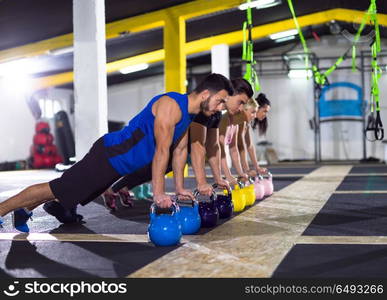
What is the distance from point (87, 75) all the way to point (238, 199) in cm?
249

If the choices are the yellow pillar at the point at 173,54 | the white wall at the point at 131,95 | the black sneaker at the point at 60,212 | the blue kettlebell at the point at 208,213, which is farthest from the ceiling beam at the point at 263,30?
the blue kettlebell at the point at 208,213

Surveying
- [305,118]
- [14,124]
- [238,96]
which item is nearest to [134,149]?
[238,96]

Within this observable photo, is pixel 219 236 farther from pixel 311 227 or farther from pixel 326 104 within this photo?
pixel 326 104

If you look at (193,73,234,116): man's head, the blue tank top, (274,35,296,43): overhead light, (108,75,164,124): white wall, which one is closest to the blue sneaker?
the blue tank top

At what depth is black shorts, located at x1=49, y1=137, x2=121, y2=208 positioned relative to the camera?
11.4 ft

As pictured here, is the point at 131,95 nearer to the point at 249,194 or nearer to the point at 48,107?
the point at 48,107

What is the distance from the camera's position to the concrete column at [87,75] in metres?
6.34

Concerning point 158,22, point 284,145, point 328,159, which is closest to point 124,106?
point 284,145

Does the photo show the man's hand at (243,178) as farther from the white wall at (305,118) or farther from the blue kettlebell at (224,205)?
the white wall at (305,118)

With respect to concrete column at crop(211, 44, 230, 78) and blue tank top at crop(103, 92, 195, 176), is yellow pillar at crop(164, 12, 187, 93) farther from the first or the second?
blue tank top at crop(103, 92, 195, 176)

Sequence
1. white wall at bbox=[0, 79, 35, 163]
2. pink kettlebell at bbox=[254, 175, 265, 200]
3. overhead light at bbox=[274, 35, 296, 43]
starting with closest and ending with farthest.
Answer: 1. pink kettlebell at bbox=[254, 175, 265, 200]
2. white wall at bbox=[0, 79, 35, 163]
3. overhead light at bbox=[274, 35, 296, 43]

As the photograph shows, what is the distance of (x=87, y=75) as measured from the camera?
252 inches

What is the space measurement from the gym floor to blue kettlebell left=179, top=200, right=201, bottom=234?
0.23ft

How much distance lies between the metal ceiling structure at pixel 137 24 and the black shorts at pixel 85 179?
4.96m
